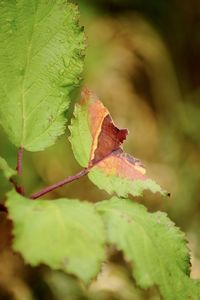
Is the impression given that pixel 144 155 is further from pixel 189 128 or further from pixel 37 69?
pixel 37 69

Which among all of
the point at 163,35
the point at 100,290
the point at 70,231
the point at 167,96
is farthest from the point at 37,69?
the point at 163,35

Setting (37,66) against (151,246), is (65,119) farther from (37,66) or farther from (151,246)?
(151,246)

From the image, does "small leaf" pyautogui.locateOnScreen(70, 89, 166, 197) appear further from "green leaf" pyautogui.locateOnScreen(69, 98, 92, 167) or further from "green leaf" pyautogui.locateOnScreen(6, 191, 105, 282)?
"green leaf" pyautogui.locateOnScreen(6, 191, 105, 282)

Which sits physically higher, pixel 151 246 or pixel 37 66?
pixel 37 66

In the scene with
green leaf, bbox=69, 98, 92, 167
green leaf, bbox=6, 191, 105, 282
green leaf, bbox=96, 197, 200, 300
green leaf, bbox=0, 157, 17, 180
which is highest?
green leaf, bbox=69, 98, 92, 167

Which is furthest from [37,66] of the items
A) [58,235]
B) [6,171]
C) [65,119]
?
[58,235]

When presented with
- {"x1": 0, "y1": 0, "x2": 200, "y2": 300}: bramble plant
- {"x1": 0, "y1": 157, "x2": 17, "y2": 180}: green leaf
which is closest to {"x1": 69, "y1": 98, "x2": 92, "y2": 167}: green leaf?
{"x1": 0, "y1": 0, "x2": 200, "y2": 300}: bramble plant

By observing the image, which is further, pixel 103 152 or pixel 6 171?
pixel 103 152
